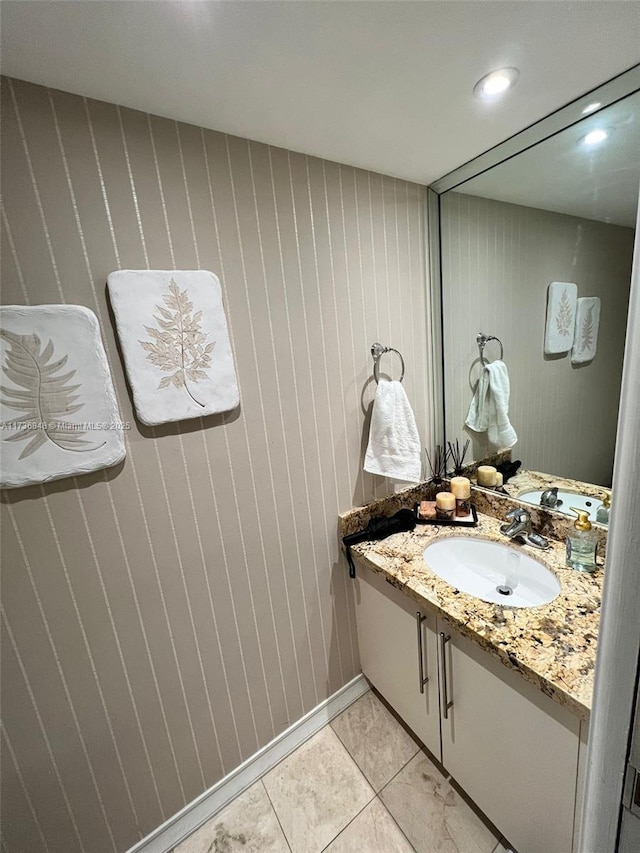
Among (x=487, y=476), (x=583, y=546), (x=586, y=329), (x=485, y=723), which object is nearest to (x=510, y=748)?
(x=485, y=723)

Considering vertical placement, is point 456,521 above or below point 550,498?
below

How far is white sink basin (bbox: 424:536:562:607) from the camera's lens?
1.15 metres

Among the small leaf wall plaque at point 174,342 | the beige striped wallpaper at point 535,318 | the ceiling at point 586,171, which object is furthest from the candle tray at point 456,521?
the ceiling at point 586,171

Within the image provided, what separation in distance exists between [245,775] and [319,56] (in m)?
2.25

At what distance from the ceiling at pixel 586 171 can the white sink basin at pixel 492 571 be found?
115cm

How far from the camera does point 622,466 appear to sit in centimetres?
38

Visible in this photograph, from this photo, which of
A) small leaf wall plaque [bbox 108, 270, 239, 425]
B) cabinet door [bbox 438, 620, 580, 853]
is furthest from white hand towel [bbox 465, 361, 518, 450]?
small leaf wall plaque [bbox 108, 270, 239, 425]

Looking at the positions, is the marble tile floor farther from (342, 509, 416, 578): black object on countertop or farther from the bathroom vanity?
(342, 509, 416, 578): black object on countertop

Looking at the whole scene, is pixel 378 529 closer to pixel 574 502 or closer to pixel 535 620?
pixel 535 620

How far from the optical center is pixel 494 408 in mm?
1454

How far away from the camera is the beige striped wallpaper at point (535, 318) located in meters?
1.07

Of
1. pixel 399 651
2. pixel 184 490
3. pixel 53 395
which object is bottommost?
pixel 399 651

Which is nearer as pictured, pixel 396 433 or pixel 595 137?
pixel 595 137

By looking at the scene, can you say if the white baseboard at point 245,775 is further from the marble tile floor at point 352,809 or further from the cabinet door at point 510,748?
the cabinet door at point 510,748
